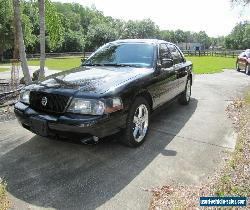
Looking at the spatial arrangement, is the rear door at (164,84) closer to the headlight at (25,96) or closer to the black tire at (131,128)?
the black tire at (131,128)

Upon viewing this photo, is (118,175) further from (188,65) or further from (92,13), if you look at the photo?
(92,13)

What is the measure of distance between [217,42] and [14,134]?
19734cm

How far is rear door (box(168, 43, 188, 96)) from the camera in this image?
7.12 m

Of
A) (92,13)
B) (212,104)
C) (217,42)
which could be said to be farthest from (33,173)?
(217,42)

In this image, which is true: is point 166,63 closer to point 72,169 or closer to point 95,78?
point 95,78

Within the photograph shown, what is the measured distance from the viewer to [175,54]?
293 inches

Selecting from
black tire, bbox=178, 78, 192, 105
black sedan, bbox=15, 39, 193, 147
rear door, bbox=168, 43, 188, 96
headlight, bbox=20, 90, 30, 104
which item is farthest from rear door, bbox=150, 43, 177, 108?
headlight, bbox=20, 90, 30, 104

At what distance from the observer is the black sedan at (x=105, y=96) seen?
4441 millimetres

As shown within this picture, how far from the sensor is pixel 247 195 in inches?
143

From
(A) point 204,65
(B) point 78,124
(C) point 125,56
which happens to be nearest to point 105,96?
(B) point 78,124

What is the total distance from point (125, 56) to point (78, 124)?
2221 mm

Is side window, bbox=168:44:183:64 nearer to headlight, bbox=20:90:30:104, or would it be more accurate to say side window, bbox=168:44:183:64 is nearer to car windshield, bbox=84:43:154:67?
car windshield, bbox=84:43:154:67

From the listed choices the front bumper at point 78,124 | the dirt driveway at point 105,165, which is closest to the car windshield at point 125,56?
the dirt driveway at point 105,165

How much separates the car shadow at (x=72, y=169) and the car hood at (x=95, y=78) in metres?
0.80
